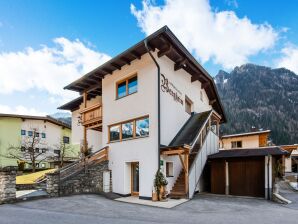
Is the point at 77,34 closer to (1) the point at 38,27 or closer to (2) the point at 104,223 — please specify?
(1) the point at 38,27

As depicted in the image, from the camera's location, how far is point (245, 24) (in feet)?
67.9

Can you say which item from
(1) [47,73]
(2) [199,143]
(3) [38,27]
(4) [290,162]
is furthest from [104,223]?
(4) [290,162]

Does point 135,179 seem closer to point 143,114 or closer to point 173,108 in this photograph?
point 143,114

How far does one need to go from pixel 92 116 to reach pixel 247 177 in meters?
10.4

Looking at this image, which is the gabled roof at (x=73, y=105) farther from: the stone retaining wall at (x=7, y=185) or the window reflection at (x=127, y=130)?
the stone retaining wall at (x=7, y=185)

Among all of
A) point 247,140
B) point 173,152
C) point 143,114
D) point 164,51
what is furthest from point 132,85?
point 247,140

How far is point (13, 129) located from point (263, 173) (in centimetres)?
2705

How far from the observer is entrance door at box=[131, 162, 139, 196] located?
13.9 m

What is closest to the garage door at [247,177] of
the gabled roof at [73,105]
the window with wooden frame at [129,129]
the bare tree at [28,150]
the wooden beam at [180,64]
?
the window with wooden frame at [129,129]

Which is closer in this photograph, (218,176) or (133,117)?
(133,117)

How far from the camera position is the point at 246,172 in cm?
1363

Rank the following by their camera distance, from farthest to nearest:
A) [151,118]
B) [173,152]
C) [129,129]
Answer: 1. [129,129]
2. [151,118]
3. [173,152]

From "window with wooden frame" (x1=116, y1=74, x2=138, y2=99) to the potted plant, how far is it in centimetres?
495

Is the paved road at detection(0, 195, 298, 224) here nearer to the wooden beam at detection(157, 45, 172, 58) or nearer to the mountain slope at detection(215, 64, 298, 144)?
the wooden beam at detection(157, 45, 172, 58)
